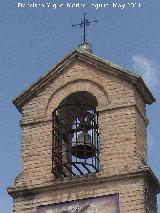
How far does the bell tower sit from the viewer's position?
27922 millimetres

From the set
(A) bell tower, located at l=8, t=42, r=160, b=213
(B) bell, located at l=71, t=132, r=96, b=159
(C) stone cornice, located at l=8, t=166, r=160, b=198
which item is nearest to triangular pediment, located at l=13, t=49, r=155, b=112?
(A) bell tower, located at l=8, t=42, r=160, b=213

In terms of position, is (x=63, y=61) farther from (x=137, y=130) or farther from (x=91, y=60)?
(x=137, y=130)

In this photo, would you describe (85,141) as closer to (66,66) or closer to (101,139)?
(101,139)

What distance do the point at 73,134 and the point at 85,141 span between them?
854 mm

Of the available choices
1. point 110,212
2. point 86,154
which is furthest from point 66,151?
point 110,212

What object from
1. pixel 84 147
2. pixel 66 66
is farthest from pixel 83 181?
pixel 66 66

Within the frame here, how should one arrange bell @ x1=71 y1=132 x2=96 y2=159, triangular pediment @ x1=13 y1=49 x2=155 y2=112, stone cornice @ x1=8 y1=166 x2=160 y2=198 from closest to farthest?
stone cornice @ x1=8 y1=166 x2=160 y2=198
bell @ x1=71 y1=132 x2=96 y2=159
triangular pediment @ x1=13 y1=49 x2=155 y2=112

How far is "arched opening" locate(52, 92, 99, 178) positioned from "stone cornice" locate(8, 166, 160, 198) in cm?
43

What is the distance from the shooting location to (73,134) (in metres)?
29.9

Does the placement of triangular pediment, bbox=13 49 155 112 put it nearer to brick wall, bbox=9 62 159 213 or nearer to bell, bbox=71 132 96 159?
brick wall, bbox=9 62 159 213

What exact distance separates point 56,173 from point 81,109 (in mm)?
2198

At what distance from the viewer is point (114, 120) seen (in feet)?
94.7

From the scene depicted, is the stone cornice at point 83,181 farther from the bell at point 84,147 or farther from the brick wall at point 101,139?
the bell at point 84,147

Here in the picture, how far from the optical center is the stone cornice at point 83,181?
27812mm
